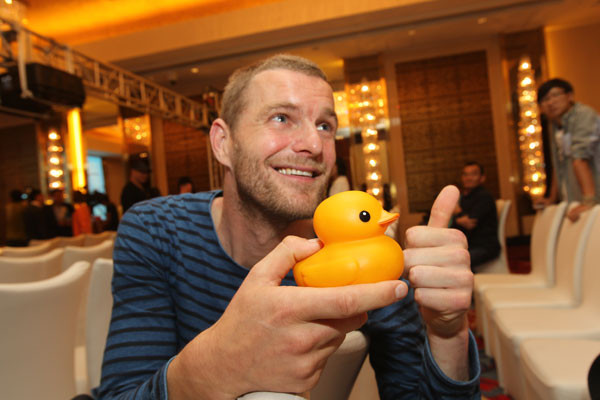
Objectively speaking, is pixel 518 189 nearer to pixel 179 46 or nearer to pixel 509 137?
pixel 509 137

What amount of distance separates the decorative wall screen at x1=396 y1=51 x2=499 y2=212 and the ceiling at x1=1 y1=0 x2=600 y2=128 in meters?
0.47

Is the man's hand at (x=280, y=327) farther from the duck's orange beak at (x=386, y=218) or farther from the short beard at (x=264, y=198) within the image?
the short beard at (x=264, y=198)

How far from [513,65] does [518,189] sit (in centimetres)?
223

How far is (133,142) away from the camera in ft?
30.5

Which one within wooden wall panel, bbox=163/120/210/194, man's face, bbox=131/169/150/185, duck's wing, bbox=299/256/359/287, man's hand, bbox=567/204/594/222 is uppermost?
wooden wall panel, bbox=163/120/210/194

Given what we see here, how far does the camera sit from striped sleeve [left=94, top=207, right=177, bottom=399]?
0.83 metres

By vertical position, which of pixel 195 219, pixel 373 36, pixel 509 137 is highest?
pixel 373 36

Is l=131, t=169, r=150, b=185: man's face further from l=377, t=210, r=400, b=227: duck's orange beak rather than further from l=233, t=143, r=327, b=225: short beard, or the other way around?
l=377, t=210, r=400, b=227: duck's orange beak

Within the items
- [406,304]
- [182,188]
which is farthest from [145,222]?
[182,188]

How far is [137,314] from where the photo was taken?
0.88 metres

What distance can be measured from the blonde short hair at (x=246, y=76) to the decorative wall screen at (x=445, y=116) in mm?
7328

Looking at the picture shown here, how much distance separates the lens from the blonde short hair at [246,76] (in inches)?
35.5

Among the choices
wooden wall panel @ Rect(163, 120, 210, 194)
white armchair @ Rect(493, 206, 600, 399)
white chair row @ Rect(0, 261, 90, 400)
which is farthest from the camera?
wooden wall panel @ Rect(163, 120, 210, 194)

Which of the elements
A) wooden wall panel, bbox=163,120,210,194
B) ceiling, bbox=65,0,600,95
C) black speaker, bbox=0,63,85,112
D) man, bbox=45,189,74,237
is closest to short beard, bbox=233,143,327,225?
black speaker, bbox=0,63,85,112
